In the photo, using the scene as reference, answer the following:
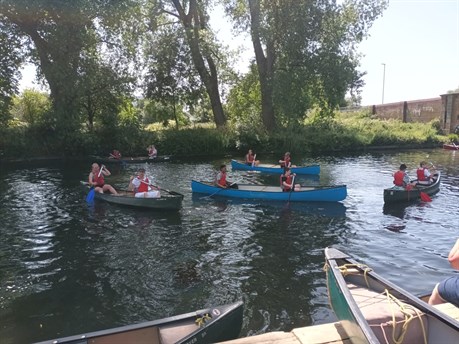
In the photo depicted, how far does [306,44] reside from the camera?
32.3 m

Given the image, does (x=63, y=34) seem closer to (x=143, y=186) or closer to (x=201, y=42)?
(x=201, y=42)

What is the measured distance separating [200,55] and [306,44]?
9809mm

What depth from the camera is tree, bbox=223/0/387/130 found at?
31.3 m

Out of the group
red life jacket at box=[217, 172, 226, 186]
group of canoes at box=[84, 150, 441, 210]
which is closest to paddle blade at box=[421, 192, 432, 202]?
group of canoes at box=[84, 150, 441, 210]

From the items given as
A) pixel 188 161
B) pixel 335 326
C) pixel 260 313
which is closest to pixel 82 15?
pixel 188 161

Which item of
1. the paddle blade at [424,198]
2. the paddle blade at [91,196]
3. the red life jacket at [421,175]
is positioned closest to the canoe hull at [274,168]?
the red life jacket at [421,175]

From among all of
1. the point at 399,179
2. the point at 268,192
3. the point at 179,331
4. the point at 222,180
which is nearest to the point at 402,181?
the point at 399,179

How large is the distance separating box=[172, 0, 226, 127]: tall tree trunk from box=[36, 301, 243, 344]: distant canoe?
106ft

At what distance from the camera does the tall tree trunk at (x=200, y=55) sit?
115ft

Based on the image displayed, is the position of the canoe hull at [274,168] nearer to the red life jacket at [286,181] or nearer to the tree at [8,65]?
the red life jacket at [286,181]

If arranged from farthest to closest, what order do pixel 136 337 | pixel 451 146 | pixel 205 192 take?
pixel 451 146 → pixel 205 192 → pixel 136 337

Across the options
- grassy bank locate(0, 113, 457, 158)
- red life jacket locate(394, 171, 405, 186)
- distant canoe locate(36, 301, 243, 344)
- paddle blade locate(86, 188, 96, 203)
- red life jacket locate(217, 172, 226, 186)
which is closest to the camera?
distant canoe locate(36, 301, 243, 344)

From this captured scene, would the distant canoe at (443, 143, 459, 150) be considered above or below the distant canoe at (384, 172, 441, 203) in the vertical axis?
above

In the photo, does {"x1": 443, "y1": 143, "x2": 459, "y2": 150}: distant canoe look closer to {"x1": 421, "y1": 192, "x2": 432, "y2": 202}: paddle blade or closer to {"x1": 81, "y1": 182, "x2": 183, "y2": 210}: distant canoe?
{"x1": 421, "y1": 192, "x2": 432, "y2": 202}: paddle blade
